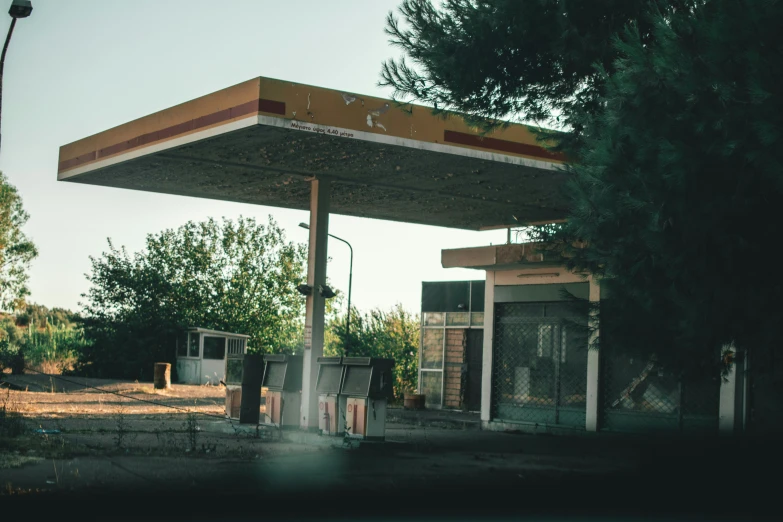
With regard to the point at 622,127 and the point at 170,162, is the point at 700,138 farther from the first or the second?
the point at 170,162

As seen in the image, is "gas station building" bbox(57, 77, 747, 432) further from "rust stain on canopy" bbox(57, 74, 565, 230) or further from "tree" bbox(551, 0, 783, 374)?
"tree" bbox(551, 0, 783, 374)

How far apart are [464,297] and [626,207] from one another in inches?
717

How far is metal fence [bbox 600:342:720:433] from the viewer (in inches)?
617

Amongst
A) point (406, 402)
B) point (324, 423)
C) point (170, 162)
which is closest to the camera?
point (324, 423)

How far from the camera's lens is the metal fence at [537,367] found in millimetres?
18016

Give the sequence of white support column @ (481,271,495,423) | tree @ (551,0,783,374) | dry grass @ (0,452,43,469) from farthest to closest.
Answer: white support column @ (481,271,495,423) → dry grass @ (0,452,43,469) → tree @ (551,0,783,374)

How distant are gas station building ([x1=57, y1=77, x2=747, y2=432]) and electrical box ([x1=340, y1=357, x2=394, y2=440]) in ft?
6.85

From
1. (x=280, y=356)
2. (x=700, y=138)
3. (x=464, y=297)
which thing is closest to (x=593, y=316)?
(x=700, y=138)

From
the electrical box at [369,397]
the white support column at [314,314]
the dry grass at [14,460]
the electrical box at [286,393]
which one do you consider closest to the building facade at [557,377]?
the electrical box at [369,397]

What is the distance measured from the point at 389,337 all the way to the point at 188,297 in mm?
15771

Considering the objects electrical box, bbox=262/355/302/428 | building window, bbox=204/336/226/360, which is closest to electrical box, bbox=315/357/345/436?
electrical box, bbox=262/355/302/428

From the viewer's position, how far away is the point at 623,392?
1711 centimetres

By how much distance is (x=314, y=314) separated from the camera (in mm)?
17125

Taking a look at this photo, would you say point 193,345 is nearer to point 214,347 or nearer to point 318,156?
point 214,347
